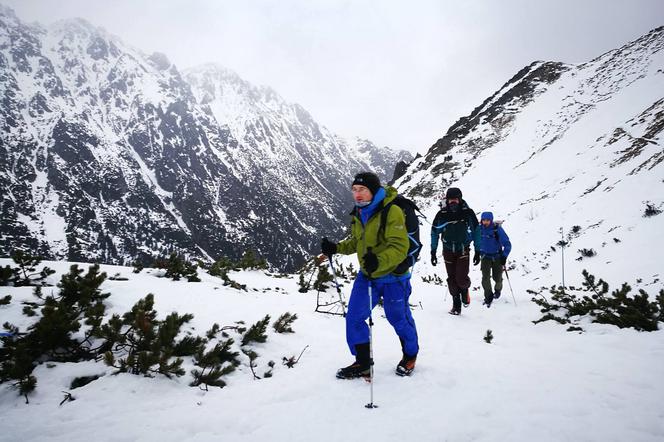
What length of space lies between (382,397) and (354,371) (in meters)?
0.58

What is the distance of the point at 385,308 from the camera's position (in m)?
4.07

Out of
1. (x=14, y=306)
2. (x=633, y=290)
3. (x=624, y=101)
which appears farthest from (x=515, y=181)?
(x=14, y=306)

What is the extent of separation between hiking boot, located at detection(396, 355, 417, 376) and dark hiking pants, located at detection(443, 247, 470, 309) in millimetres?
4121

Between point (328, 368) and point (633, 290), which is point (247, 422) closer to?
point (328, 368)

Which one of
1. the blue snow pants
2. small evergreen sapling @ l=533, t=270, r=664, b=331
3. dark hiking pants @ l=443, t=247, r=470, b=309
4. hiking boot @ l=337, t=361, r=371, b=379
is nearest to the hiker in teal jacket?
dark hiking pants @ l=443, t=247, r=470, b=309

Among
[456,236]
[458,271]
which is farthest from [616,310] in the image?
[456,236]

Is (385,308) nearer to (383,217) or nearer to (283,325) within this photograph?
(383,217)

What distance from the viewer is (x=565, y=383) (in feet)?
11.4

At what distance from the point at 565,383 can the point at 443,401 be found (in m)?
1.41

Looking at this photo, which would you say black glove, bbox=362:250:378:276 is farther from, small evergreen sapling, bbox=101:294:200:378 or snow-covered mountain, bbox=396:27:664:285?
snow-covered mountain, bbox=396:27:664:285

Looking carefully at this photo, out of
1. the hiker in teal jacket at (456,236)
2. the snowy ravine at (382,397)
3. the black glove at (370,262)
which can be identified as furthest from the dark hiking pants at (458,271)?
the black glove at (370,262)

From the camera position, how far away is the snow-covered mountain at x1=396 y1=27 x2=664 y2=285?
10.5m

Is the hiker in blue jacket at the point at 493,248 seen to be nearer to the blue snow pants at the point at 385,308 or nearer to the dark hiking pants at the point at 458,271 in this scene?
the dark hiking pants at the point at 458,271

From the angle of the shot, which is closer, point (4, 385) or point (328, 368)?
point (4, 385)
